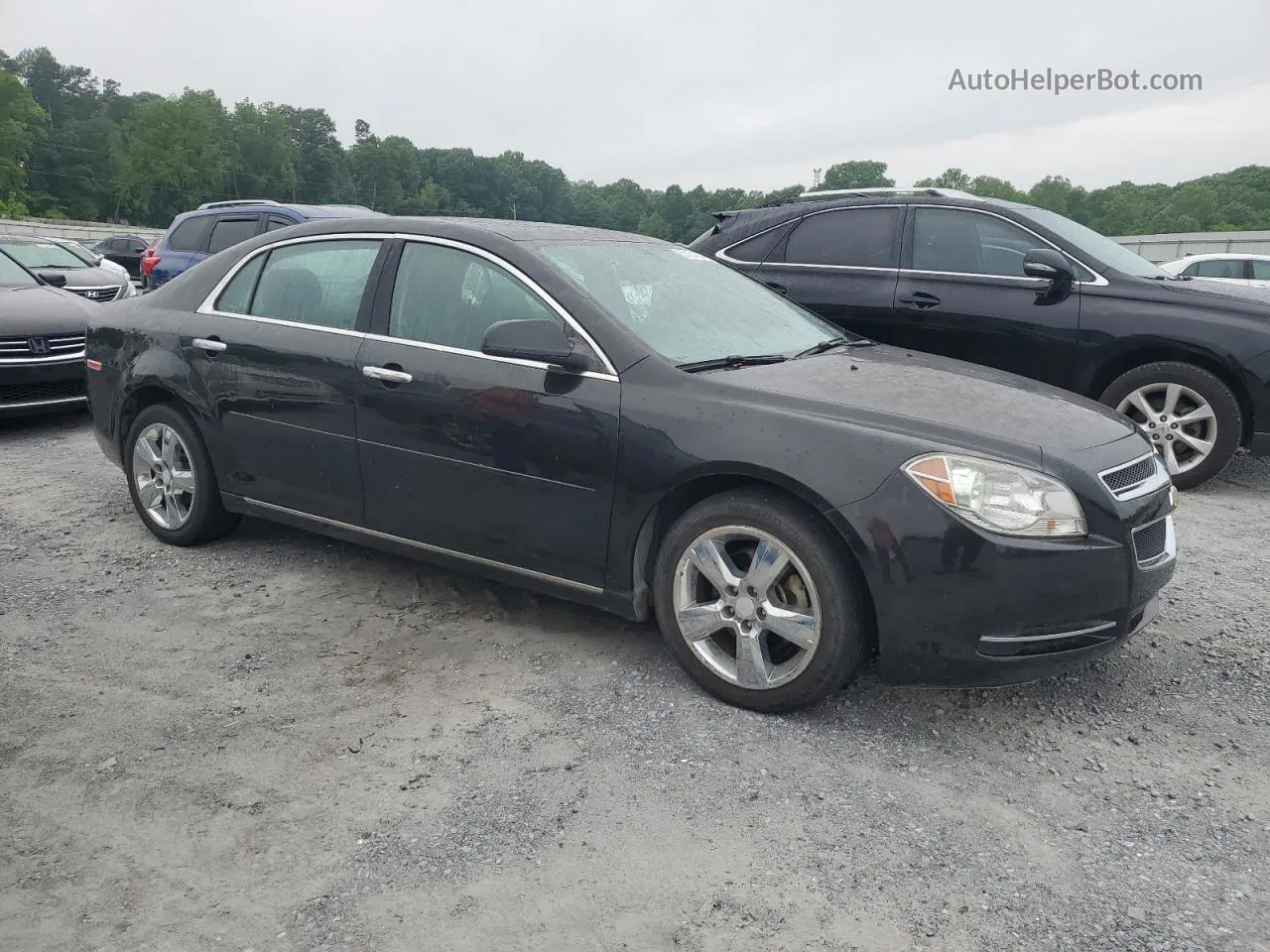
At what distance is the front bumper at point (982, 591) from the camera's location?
3186 millimetres

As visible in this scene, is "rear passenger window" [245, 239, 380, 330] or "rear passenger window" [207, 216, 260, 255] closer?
"rear passenger window" [245, 239, 380, 330]

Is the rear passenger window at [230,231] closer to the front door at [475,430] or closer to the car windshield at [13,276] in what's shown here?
the car windshield at [13,276]

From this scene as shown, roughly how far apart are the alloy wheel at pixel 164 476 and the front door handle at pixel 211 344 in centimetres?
49

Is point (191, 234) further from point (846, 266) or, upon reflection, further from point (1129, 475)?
point (1129, 475)

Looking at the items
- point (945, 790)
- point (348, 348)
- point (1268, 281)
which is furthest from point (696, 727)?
point (1268, 281)

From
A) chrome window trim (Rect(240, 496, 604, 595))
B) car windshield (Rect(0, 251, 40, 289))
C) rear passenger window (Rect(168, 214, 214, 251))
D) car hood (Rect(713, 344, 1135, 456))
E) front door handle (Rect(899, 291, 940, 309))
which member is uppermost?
rear passenger window (Rect(168, 214, 214, 251))

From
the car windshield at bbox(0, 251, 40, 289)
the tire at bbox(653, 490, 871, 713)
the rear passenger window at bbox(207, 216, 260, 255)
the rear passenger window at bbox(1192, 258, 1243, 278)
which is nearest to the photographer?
the tire at bbox(653, 490, 871, 713)

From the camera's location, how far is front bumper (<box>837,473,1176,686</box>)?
3.19 meters

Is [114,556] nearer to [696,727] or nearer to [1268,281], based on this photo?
[696,727]

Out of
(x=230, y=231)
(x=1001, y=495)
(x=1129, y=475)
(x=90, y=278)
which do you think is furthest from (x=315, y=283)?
(x=90, y=278)

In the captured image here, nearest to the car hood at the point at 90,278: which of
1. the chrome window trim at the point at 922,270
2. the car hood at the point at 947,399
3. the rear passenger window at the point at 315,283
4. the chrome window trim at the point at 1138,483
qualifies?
the chrome window trim at the point at 922,270

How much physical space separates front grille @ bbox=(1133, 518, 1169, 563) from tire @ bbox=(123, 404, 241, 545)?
4.05 metres

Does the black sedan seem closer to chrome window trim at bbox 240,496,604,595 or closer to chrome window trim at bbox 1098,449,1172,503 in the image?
chrome window trim at bbox 240,496,604,595

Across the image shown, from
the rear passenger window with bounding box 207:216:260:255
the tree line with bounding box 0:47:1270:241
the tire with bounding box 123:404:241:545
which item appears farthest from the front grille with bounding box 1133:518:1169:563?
the tree line with bounding box 0:47:1270:241
